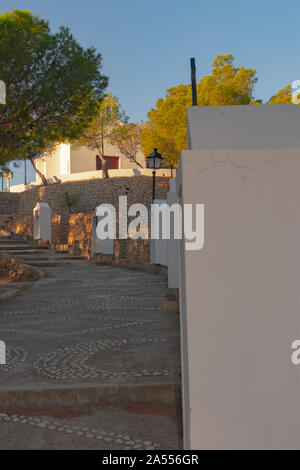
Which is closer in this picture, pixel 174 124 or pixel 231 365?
pixel 231 365

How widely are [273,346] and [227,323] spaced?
22cm

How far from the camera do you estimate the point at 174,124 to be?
33.0 m

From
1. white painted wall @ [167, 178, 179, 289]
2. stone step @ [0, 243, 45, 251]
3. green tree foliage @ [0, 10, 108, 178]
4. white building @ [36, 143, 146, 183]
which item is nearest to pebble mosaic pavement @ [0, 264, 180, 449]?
white painted wall @ [167, 178, 179, 289]

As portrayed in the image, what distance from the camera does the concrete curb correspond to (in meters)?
2.73

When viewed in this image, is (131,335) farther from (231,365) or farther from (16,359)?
(231,365)

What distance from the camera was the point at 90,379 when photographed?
2.96m

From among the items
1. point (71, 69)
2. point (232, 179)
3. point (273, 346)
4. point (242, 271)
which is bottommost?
point (273, 346)

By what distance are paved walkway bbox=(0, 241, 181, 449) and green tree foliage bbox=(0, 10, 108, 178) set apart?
6.11 metres

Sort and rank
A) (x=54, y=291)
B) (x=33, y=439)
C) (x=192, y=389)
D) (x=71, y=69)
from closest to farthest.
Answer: (x=192, y=389), (x=33, y=439), (x=54, y=291), (x=71, y=69)

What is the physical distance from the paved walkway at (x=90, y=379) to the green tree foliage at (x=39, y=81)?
611 centimetres

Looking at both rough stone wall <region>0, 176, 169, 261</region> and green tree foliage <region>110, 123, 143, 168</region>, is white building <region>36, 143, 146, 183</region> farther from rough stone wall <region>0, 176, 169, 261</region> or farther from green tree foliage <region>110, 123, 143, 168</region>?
rough stone wall <region>0, 176, 169, 261</region>

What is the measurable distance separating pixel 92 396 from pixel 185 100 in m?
Result: 33.2
